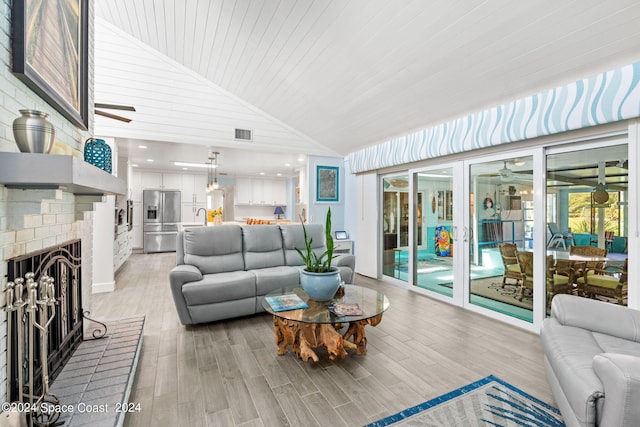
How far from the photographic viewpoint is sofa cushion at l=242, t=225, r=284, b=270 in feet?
12.9

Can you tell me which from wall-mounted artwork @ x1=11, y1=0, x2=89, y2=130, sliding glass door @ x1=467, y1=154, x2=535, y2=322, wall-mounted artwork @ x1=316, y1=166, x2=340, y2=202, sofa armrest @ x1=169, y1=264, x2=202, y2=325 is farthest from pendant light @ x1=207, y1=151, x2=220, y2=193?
sliding glass door @ x1=467, y1=154, x2=535, y2=322

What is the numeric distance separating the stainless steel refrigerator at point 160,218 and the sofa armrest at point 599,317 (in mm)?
7947

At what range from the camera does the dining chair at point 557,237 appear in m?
2.95

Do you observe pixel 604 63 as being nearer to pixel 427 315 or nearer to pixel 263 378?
pixel 427 315

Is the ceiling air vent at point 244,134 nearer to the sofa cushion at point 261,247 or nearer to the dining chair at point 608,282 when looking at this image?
the sofa cushion at point 261,247

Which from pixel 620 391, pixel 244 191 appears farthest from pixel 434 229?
pixel 244 191

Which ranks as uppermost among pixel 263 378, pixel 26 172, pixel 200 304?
pixel 26 172

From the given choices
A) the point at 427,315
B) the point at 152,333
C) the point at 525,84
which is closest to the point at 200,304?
the point at 152,333

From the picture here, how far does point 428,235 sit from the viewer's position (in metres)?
4.59

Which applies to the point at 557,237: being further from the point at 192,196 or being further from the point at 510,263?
the point at 192,196

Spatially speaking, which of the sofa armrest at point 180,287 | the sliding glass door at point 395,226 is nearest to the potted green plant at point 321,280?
the sofa armrest at point 180,287

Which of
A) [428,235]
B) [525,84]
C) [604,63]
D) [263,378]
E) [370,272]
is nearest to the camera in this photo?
[263,378]

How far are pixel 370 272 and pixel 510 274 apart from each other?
239 centimetres

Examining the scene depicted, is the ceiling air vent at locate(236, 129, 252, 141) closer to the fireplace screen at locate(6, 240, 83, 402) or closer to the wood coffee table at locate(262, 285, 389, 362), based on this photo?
the fireplace screen at locate(6, 240, 83, 402)
